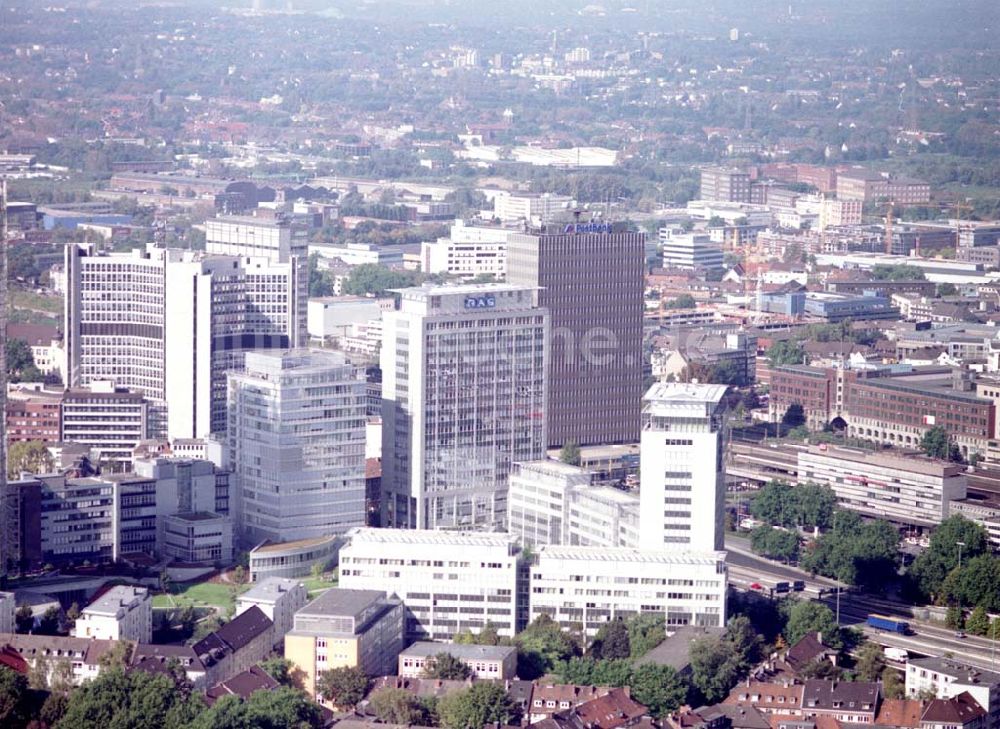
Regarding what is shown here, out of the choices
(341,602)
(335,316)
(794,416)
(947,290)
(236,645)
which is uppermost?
(947,290)

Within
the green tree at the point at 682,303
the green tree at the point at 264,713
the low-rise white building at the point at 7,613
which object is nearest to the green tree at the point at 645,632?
the green tree at the point at 264,713

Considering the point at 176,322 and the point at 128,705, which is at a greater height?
the point at 176,322

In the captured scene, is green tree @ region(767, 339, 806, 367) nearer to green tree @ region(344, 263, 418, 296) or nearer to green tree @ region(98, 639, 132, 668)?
green tree @ region(344, 263, 418, 296)

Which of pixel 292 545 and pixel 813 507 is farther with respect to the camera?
pixel 813 507

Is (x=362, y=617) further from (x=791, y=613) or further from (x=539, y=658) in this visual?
(x=791, y=613)

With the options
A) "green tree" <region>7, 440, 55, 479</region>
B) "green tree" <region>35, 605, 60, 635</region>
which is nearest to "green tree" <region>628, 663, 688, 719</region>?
"green tree" <region>35, 605, 60, 635</region>

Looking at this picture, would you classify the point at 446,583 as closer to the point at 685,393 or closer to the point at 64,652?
the point at 685,393

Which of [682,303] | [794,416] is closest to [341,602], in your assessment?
[794,416]
